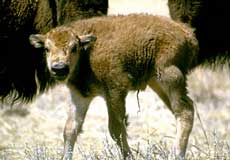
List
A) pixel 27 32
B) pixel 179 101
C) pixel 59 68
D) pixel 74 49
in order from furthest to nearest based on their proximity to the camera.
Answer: pixel 27 32
pixel 179 101
pixel 74 49
pixel 59 68

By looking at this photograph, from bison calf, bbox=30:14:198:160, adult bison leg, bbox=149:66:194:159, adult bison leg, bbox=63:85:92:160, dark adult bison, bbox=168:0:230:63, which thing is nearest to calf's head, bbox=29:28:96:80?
bison calf, bbox=30:14:198:160

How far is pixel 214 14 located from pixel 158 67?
1.36m

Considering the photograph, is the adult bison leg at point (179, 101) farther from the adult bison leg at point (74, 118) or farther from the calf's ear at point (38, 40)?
the calf's ear at point (38, 40)

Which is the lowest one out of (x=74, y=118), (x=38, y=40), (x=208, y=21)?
(x=74, y=118)

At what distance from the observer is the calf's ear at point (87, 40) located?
755cm

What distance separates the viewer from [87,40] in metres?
7.55

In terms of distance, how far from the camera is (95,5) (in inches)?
330

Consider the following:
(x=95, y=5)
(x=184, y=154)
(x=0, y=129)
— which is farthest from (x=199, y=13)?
(x=0, y=129)

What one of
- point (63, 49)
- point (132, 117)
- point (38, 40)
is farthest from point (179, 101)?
point (132, 117)

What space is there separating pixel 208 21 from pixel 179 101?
52.1 inches

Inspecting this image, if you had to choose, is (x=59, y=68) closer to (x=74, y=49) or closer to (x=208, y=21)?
(x=74, y=49)

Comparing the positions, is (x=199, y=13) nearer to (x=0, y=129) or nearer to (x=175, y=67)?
(x=175, y=67)

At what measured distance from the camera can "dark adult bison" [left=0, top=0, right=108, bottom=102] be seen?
8383 millimetres

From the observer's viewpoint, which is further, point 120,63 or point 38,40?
point 38,40
